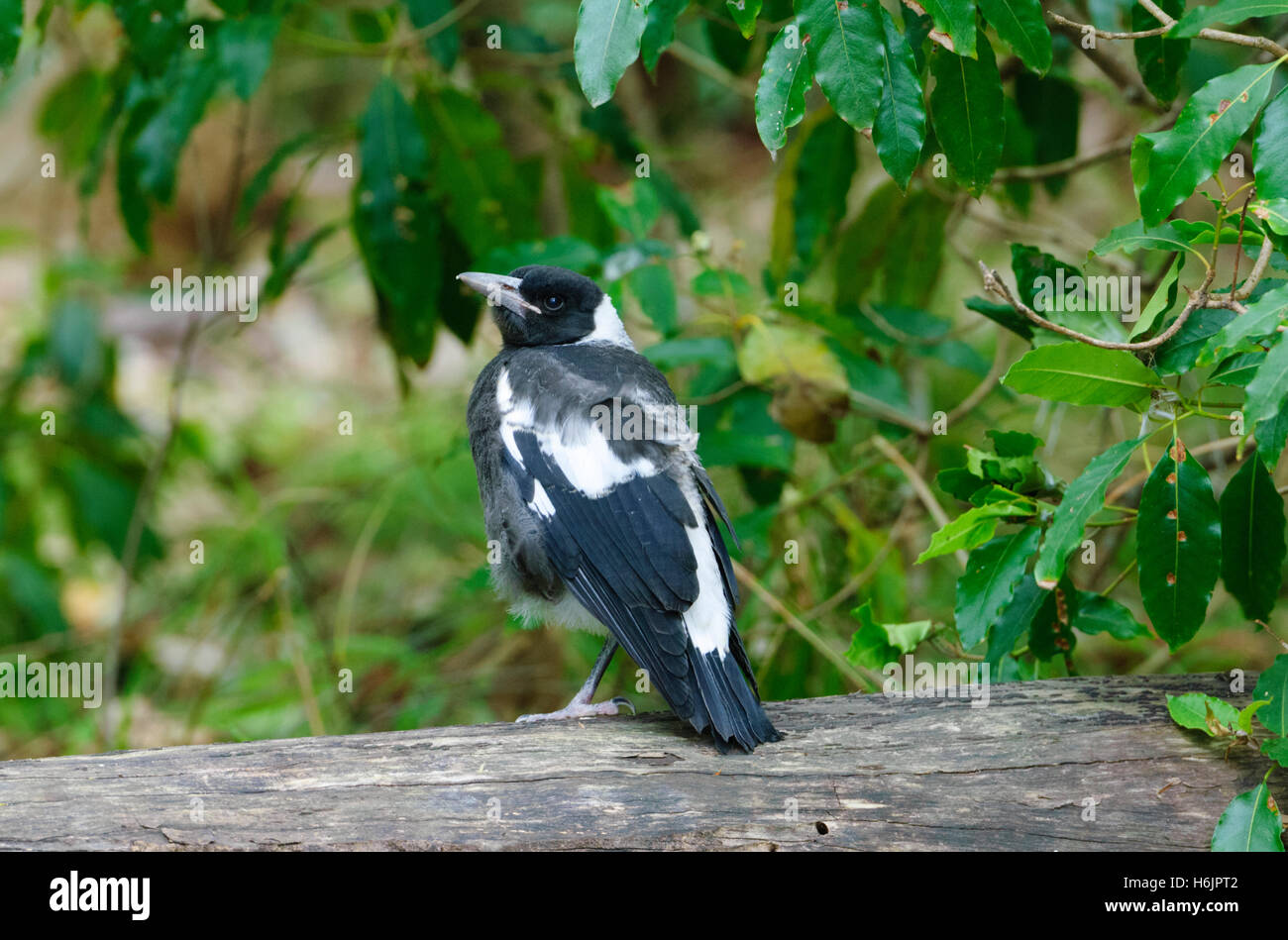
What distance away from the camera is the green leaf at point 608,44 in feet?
6.91

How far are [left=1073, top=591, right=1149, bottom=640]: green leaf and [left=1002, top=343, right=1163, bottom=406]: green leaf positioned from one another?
697mm

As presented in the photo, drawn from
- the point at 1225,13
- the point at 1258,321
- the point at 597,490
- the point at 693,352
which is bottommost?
the point at 597,490

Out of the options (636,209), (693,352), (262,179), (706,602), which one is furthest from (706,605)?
(262,179)

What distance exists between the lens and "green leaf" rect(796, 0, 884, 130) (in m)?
2.14

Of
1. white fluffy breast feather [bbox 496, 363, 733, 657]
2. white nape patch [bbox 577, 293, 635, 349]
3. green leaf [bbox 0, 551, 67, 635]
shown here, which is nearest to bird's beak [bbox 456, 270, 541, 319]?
white nape patch [bbox 577, 293, 635, 349]

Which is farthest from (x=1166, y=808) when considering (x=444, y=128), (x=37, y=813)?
(x=444, y=128)

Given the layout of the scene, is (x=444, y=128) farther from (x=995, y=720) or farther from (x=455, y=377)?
(x=455, y=377)

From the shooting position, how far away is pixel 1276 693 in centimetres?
237

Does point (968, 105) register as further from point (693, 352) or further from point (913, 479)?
point (913, 479)

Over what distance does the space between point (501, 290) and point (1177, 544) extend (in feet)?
6.79

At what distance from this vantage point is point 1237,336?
1892 millimetres

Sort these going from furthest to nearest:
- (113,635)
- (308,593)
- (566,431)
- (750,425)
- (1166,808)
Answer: (308,593), (113,635), (750,425), (566,431), (1166,808)

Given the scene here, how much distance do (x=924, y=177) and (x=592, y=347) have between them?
1.43 metres

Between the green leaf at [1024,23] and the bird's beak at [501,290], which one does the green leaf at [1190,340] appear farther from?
the bird's beak at [501,290]
